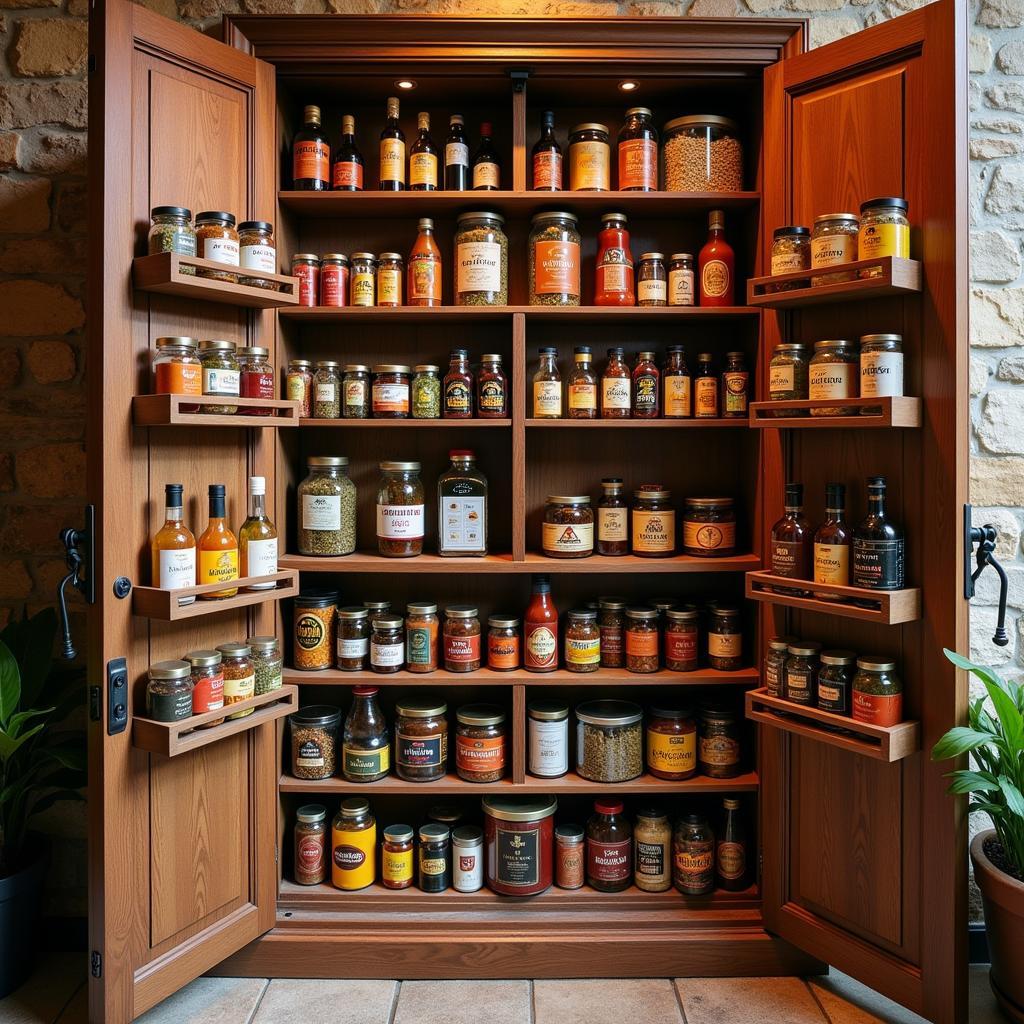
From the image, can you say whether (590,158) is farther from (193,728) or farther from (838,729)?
(193,728)

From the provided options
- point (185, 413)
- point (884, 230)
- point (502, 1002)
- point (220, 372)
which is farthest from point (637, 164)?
point (502, 1002)

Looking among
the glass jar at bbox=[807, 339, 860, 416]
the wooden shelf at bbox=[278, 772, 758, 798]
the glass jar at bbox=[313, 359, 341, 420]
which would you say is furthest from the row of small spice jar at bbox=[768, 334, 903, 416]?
the glass jar at bbox=[313, 359, 341, 420]

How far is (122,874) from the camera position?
1.52 metres

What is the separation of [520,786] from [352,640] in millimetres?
539

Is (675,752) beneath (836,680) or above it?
beneath

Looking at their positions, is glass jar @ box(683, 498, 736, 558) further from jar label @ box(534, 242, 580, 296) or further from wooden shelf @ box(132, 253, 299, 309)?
wooden shelf @ box(132, 253, 299, 309)

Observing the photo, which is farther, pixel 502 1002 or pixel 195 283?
pixel 502 1002

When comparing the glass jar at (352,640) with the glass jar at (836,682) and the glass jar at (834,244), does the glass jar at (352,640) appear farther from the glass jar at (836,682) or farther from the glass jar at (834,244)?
the glass jar at (834,244)

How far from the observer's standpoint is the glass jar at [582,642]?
6.31ft

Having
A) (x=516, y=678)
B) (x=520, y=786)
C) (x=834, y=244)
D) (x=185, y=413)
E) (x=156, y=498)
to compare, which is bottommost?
(x=520, y=786)

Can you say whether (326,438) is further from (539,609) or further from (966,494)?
(966,494)

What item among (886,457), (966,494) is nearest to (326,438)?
(886,457)

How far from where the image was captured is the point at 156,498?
1.58 metres

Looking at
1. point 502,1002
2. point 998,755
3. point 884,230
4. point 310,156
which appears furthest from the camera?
point 310,156
